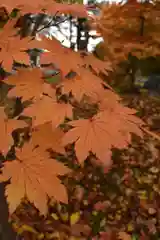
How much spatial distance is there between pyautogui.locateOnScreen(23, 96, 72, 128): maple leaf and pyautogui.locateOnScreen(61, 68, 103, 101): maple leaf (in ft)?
0.17

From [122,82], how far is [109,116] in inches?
177

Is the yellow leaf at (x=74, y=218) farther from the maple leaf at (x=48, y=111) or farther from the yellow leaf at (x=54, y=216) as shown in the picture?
the maple leaf at (x=48, y=111)

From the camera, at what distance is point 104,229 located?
7.78 ft

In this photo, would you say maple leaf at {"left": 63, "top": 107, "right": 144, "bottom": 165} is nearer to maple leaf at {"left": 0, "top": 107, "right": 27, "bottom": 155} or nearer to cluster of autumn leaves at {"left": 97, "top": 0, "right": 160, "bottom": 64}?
maple leaf at {"left": 0, "top": 107, "right": 27, "bottom": 155}

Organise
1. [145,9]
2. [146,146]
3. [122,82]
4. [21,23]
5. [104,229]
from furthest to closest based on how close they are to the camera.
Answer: [122,82] < [145,9] < [146,146] < [104,229] < [21,23]

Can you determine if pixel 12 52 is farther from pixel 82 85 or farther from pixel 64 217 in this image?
pixel 64 217

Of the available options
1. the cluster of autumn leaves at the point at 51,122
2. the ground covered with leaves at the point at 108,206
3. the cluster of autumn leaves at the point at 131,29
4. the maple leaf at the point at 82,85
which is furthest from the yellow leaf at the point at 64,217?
the cluster of autumn leaves at the point at 131,29

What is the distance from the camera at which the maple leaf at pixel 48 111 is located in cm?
95

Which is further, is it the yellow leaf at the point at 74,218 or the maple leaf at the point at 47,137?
the yellow leaf at the point at 74,218

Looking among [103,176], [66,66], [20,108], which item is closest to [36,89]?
[66,66]

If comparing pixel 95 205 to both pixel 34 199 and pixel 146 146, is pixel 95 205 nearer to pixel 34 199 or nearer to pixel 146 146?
pixel 146 146

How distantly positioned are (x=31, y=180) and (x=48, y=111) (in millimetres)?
202

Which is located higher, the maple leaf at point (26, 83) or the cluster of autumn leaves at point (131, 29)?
the maple leaf at point (26, 83)

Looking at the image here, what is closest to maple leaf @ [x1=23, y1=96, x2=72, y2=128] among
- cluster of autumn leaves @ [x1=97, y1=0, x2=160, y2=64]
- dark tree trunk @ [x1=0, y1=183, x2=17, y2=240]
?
dark tree trunk @ [x1=0, y1=183, x2=17, y2=240]
